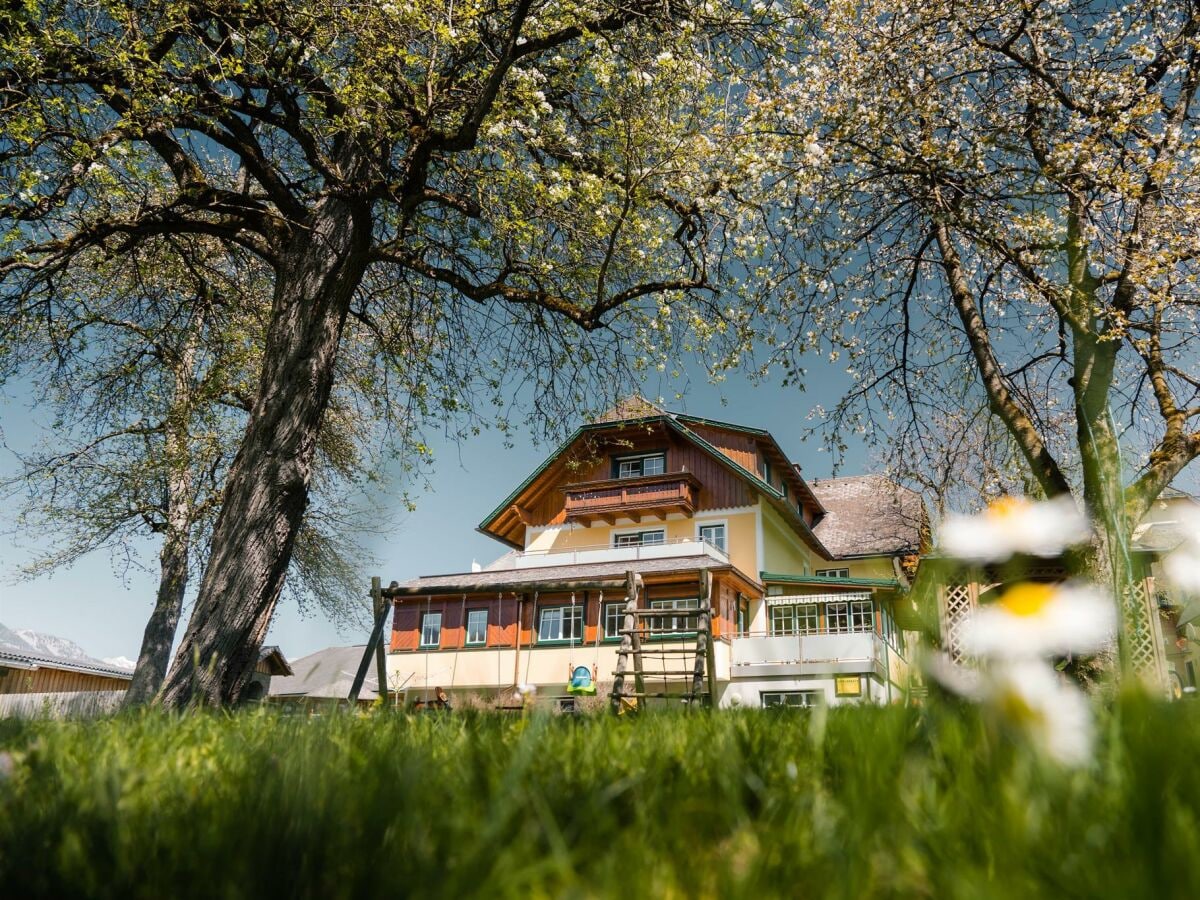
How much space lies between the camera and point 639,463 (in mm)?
29641

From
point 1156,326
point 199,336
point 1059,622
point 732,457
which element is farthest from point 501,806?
point 732,457

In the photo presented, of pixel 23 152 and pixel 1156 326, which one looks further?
pixel 1156 326

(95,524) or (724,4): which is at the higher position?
(724,4)

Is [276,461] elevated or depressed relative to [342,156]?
depressed

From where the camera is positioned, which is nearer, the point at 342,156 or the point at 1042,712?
the point at 1042,712

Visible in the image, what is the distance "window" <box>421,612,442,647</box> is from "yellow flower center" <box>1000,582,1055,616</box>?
27960mm

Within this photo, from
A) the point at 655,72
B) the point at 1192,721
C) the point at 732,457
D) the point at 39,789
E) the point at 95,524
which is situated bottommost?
the point at 39,789

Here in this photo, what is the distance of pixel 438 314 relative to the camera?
10.9 meters

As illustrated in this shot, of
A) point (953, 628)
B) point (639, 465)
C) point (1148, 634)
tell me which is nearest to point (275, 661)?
point (639, 465)

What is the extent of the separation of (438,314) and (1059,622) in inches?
414

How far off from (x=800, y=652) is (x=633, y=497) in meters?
7.39

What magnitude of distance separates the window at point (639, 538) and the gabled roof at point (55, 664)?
1544 cm

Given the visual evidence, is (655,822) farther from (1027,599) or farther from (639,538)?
(639,538)

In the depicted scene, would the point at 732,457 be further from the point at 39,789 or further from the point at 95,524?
the point at 39,789
